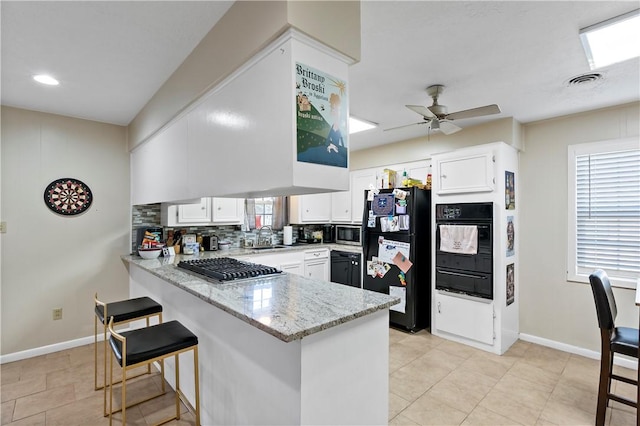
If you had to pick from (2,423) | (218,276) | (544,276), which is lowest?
(2,423)

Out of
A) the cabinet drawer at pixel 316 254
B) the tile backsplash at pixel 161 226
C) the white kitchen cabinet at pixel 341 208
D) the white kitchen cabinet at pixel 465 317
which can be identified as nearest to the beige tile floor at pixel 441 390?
the white kitchen cabinet at pixel 465 317

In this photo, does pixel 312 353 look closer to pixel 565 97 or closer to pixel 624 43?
pixel 624 43

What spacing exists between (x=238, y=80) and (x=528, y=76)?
213 centimetres

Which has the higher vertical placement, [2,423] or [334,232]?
[334,232]

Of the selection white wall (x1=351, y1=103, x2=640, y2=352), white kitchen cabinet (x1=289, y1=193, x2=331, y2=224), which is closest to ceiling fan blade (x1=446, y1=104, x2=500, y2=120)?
white wall (x1=351, y1=103, x2=640, y2=352)

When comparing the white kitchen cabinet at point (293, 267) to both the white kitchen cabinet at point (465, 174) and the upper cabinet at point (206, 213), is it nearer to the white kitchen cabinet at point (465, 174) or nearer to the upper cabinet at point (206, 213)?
the upper cabinet at point (206, 213)

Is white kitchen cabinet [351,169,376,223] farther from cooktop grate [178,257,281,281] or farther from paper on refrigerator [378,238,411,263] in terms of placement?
cooktop grate [178,257,281,281]

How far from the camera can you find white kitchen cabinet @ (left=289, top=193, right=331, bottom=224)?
16.0 ft

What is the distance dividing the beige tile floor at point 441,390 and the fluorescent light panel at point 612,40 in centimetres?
242

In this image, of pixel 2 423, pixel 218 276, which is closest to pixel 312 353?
pixel 218 276

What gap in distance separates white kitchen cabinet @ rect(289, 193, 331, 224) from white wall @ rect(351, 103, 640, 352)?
2.20m

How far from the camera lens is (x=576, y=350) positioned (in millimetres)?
3143

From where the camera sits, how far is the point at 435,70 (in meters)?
2.26

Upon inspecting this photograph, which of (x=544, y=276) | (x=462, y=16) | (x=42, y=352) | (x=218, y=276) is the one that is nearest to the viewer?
(x=462, y=16)
